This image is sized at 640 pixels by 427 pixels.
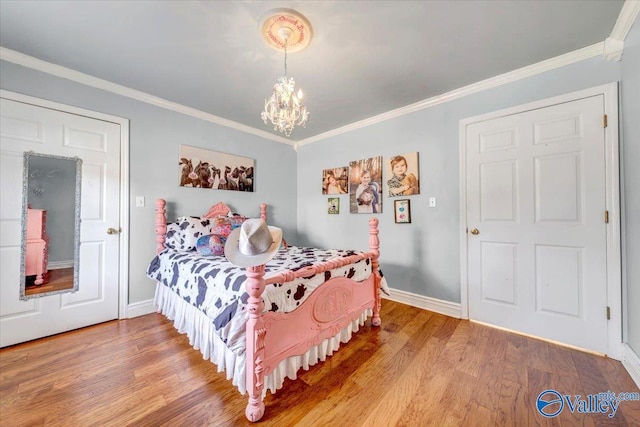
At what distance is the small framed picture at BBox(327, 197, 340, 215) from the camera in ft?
12.2

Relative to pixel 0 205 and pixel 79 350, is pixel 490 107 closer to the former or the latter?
pixel 79 350

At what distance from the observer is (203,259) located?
2188 millimetres

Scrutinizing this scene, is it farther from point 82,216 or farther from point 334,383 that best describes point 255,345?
point 82,216

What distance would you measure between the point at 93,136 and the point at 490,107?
4.07 metres

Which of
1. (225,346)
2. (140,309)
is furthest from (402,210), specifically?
(140,309)

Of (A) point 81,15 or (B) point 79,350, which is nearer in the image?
(A) point 81,15

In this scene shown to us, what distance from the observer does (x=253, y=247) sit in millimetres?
1281

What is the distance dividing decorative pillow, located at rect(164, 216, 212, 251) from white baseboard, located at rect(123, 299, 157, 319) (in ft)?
2.28

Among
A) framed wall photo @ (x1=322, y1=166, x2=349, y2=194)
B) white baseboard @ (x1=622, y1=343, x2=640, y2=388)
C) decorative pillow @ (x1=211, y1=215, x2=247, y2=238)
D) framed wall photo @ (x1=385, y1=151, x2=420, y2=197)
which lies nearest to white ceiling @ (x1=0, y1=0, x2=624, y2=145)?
framed wall photo @ (x1=385, y1=151, x2=420, y2=197)

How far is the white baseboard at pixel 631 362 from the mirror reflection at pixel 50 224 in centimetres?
457

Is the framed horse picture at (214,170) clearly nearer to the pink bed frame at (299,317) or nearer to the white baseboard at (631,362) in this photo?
the pink bed frame at (299,317)

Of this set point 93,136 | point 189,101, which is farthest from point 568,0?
point 93,136

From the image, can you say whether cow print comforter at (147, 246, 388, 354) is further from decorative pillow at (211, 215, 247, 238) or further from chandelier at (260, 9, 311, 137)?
chandelier at (260, 9, 311, 137)

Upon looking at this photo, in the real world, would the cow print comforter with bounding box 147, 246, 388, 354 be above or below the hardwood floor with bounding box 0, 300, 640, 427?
above
